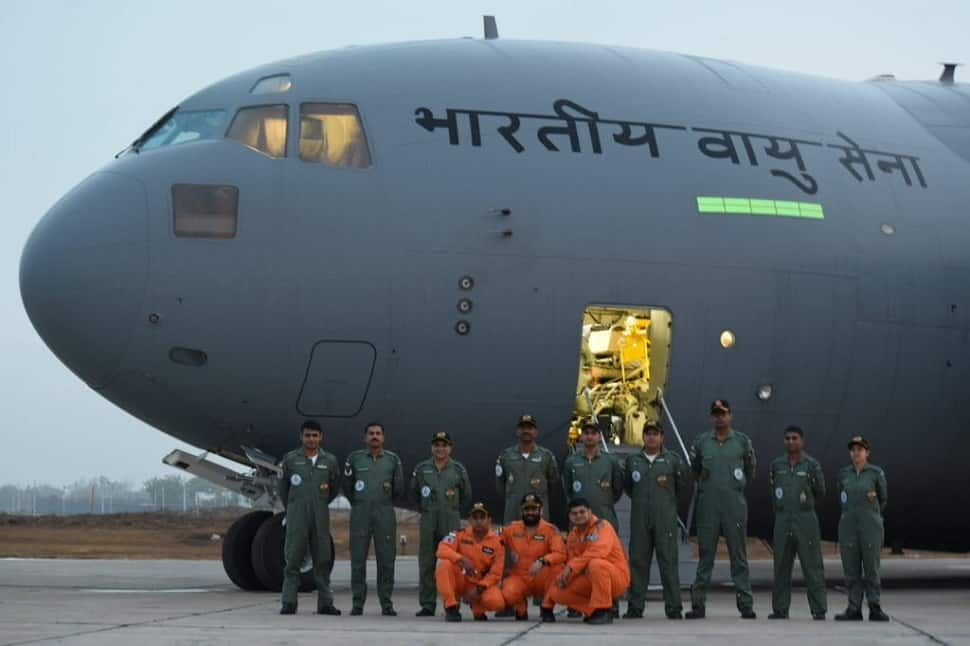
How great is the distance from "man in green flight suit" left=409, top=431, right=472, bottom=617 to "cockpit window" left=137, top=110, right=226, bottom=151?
428cm

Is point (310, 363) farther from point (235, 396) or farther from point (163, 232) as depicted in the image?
point (163, 232)

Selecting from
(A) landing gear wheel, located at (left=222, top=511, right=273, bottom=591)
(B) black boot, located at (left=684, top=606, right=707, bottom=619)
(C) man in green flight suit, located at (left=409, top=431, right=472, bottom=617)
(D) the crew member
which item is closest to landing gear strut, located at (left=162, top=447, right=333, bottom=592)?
(A) landing gear wheel, located at (left=222, top=511, right=273, bottom=591)

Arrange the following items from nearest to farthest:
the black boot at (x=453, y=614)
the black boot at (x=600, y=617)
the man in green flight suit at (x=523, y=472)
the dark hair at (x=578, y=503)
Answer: the black boot at (x=600, y=617) → the black boot at (x=453, y=614) → the dark hair at (x=578, y=503) → the man in green flight suit at (x=523, y=472)

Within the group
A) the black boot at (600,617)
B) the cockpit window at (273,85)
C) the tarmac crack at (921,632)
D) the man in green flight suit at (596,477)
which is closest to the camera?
the tarmac crack at (921,632)

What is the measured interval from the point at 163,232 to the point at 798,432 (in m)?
6.33

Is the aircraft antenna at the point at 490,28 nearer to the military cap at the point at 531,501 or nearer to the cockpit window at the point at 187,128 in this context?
the cockpit window at the point at 187,128

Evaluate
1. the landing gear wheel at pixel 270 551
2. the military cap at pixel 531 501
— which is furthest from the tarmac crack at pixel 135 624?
the military cap at pixel 531 501

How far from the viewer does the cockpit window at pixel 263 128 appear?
16.5 metres

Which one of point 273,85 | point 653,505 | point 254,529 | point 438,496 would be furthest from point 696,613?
point 273,85

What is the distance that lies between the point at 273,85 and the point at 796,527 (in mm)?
7062

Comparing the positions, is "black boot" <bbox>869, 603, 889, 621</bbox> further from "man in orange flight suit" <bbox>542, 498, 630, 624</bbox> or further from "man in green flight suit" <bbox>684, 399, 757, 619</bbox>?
"man in orange flight suit" <bbox>542, 498, 630, 624</bbox>

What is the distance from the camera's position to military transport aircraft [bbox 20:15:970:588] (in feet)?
52.2

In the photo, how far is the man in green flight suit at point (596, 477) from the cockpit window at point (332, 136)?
3.73 meters

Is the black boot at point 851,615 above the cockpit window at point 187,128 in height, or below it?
below
